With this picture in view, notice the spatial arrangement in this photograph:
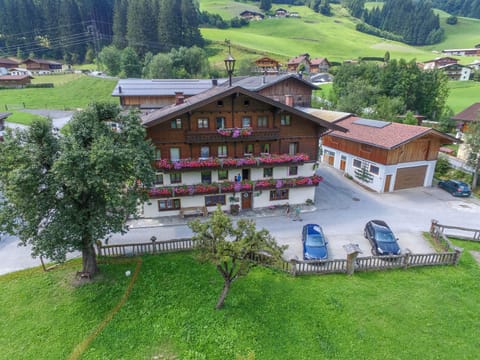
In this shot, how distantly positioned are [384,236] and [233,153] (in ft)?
42.2

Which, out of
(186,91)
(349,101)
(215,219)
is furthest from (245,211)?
(349,101)

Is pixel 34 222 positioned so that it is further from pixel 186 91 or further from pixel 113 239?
pixel 186 91

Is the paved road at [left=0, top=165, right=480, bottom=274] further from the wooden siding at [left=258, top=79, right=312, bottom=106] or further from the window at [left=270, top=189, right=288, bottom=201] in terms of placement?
the wooden siding at [left=258, top=79, right=312, bottom=106]

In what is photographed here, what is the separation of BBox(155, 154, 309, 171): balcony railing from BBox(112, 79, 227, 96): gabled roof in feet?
79.8

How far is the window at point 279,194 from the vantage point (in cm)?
2527

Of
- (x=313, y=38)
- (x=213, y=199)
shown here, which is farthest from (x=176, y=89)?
(x=313, y=38)

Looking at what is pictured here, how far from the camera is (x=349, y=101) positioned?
169 ft

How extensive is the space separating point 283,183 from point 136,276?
45.2ft

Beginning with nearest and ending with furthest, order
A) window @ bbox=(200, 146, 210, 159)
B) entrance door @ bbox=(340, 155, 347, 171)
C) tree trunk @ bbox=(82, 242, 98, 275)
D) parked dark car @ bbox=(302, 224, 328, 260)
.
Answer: tree trunk @ bbox=(82, 242, 98, 275) → parked dark car @ bbox=(302, 224, 328, 260) → window @ bbox=(200, 146, 210, 159) → entrance door @ bbox=(340, 155, 347, 171)

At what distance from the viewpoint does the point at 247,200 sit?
25.0 m

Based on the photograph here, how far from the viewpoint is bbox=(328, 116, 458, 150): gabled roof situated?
2773 centimetres

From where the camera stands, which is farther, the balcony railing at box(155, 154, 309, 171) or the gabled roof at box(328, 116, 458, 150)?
the gabled roof at box(328, 116, 458, 150)

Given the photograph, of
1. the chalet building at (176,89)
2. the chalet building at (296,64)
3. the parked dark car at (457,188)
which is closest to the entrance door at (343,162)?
the parked dark car at (457,188)

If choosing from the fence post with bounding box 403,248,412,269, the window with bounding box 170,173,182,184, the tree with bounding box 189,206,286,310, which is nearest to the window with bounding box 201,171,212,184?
the window with bounding box 170,173,182,184
